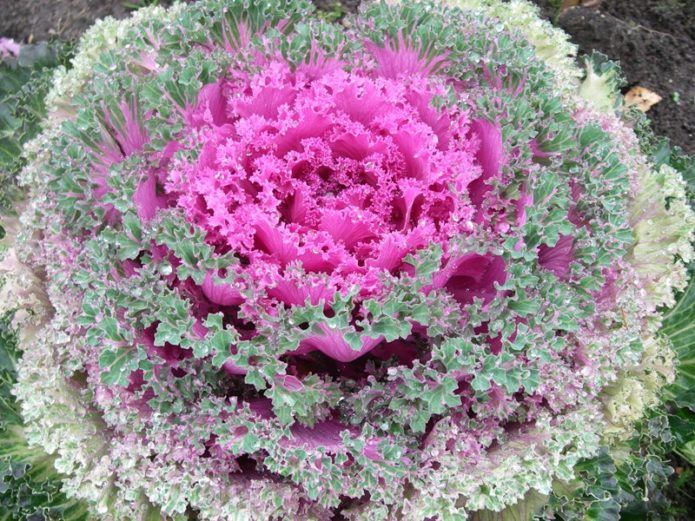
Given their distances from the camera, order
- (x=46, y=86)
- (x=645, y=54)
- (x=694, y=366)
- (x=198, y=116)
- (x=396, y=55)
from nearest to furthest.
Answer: (x=198, y=116) → (x=396, y=55) → (x=694, y=366) → (x=46, y=86) → (x=645, y=54)

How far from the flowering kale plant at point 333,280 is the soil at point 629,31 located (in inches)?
90.0

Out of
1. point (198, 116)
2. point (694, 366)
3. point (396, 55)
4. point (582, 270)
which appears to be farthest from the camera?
point (694, 366)

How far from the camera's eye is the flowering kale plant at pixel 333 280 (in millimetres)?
2402

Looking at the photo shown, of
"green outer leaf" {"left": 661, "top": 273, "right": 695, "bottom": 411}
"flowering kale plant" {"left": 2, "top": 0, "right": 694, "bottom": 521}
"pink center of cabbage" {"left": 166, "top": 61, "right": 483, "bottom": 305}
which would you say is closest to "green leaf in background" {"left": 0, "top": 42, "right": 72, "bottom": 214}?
"flowering kale plant" {"left": 2, "top": 0, "right": 694, "bottom": 521}

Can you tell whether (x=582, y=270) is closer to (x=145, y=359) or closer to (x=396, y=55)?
(x=396, y=55)

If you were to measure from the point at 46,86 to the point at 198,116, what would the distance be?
1396mm

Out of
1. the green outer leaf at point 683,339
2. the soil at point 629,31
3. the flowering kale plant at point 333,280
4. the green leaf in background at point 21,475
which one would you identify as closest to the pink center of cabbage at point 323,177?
the flowering kale plant at point 333,280

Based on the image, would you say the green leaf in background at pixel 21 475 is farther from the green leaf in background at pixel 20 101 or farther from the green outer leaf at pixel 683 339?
the green outer leaf at pixel 683 339

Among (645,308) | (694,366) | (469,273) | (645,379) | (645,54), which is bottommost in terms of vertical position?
(645,54)

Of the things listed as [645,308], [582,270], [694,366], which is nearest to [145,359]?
[582,270]

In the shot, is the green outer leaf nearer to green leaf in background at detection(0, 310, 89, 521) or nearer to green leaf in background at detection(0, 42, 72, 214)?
green leaf in background at detection(0, 310, 89, 521)

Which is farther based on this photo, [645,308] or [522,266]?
[645,308]

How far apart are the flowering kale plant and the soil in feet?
7.50

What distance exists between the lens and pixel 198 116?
2.80 metres
